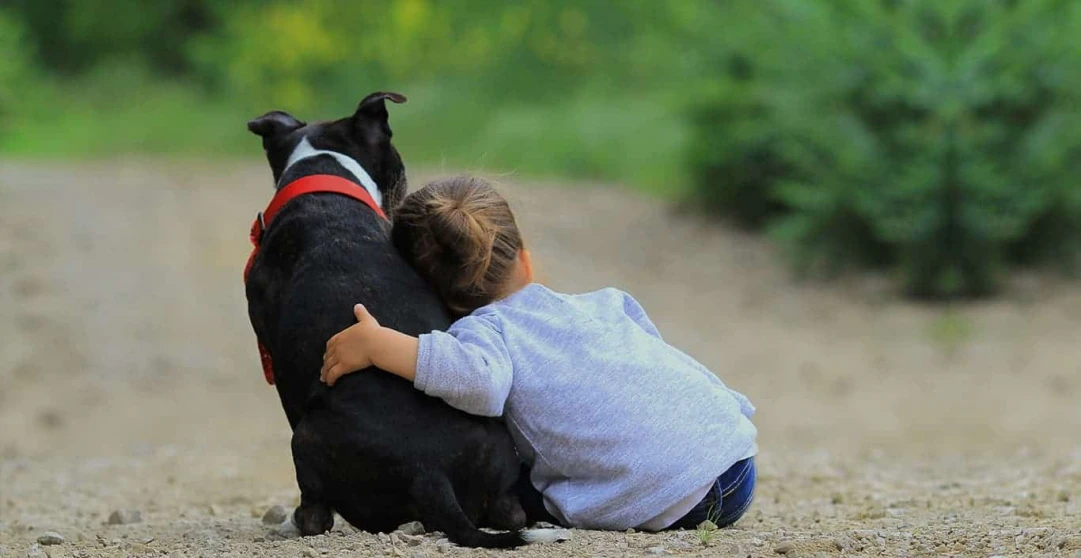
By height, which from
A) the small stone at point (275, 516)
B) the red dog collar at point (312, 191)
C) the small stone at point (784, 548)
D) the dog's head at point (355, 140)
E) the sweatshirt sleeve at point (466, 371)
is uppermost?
the dog's head at point (355, 140)

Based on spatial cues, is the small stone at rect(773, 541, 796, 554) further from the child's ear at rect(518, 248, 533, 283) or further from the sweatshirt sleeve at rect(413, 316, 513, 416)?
the child's ear at rect(518, 248, 533, 283)

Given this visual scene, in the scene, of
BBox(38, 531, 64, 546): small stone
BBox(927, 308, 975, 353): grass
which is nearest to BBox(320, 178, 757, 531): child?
BBox(38, 531, 64, 546): small stone

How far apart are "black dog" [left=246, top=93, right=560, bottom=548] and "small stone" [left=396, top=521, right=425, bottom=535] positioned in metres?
0.02

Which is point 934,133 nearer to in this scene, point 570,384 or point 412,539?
point 570,384

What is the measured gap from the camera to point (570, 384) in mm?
3750

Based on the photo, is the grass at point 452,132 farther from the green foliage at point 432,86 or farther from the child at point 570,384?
the child at point 570,384

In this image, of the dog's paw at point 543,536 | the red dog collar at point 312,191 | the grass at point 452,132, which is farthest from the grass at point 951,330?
the dog's paw at point 543,536

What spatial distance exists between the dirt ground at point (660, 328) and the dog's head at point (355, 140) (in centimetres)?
36

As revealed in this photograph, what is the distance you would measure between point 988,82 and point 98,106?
46.7 ft

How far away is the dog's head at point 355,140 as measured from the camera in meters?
4.20

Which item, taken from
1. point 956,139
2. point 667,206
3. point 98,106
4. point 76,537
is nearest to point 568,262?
point 667,206

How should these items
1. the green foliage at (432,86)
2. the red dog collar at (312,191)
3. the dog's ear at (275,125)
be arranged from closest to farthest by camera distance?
the red dog collar at (312,191) → the dog's ear at (275,125) → the green foliage at (432,86)

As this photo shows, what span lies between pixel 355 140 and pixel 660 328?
6.81 m

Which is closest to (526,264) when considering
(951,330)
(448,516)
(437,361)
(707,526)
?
(437,361)
